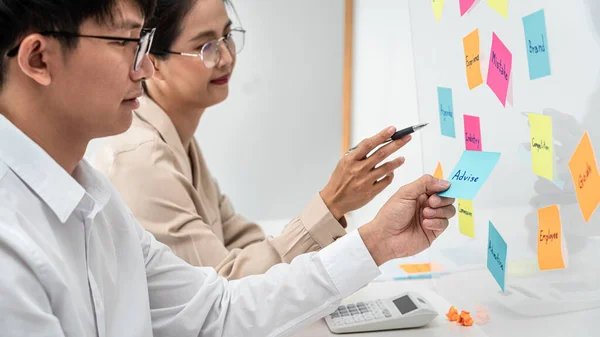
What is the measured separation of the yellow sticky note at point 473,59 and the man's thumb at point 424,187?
0.71ft

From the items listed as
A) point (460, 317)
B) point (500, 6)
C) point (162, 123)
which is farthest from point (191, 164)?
point (500, 6)

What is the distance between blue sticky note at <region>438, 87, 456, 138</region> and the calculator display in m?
0.31

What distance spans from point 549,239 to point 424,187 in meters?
0.19

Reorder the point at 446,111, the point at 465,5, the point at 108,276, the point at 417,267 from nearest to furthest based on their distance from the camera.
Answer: the point at 108,276
the point at 465,5
the point at 446,111
the point at 417,267

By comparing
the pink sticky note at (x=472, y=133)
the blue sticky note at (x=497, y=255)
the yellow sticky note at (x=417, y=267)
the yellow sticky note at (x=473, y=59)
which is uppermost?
the yellow sticky note at (x=473, y=59)

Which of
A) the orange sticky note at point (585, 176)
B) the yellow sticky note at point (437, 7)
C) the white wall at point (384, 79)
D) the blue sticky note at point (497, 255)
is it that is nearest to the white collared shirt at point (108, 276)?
the blue sticky note at point (497, 255)

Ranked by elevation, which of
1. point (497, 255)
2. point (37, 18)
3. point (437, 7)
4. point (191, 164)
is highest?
point (437, 7)

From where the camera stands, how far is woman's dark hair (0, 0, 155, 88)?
2.53 ft

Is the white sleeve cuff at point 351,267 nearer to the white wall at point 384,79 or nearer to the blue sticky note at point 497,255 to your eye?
the blue sticky note at point 497,255

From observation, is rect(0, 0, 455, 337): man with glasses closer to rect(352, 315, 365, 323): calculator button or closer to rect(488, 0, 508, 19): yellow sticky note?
rect(352, 315, 365, 323): calculator button

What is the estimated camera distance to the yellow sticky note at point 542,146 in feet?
2.89

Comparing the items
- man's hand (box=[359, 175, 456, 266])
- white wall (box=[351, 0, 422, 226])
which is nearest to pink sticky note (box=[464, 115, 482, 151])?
man's hand (box=[359, 175, 456, 266])

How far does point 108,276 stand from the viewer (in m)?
0.90

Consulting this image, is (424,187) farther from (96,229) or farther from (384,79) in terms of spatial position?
(384,79)
